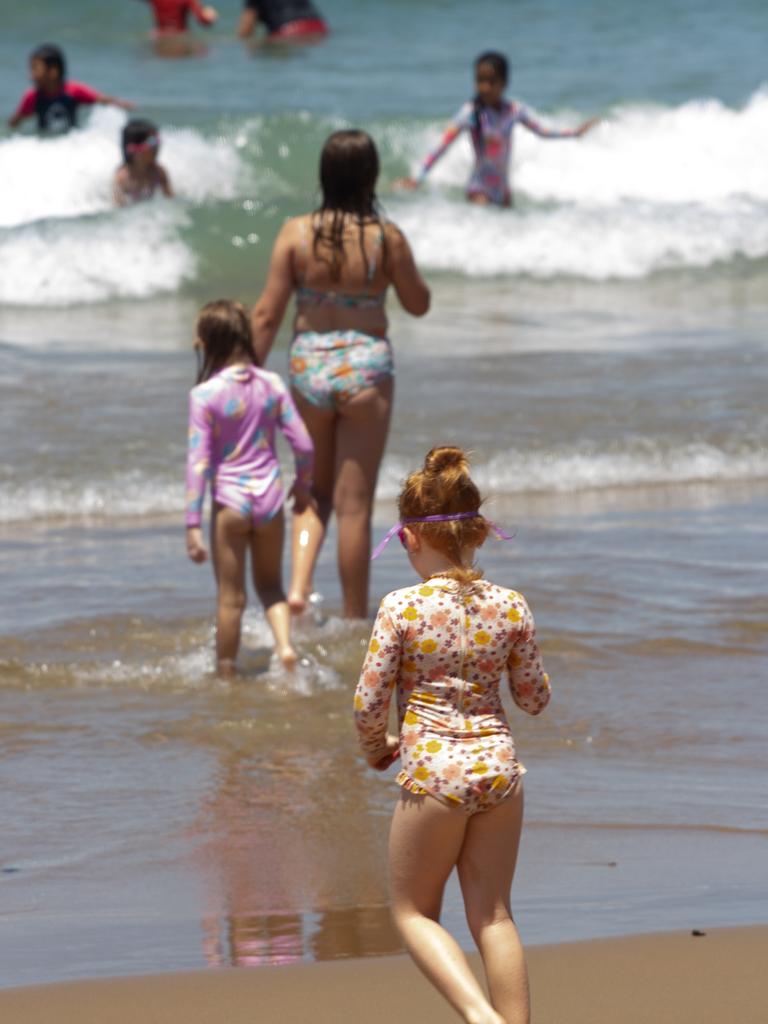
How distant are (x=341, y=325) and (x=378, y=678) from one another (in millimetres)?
3189

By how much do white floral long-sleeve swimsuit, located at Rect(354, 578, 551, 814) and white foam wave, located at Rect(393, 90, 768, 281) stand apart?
492 inches

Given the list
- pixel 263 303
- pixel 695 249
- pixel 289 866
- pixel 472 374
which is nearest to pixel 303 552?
pixel 263 303

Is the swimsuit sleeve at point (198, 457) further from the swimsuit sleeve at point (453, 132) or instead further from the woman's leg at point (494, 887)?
the swimsuit sleeve at point (453, 132)

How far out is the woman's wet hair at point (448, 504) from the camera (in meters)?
3.49

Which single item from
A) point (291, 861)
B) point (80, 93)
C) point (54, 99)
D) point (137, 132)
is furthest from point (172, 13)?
point (291, 861)

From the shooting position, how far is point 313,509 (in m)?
6.76

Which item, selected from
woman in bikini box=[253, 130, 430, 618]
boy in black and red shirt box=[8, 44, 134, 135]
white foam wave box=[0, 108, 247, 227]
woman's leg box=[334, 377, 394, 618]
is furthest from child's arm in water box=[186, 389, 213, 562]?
white foam wave box=[0, 108, 247, 227]

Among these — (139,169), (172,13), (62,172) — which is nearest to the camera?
(139,169)

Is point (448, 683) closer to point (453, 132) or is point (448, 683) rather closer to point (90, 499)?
point (90, 499)

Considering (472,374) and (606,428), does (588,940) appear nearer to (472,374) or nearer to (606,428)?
(606,428)

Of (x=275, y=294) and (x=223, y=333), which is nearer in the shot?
(x=223, y=333)

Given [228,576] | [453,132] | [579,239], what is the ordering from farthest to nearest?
1. [579,239]
2. [453,132]
3. [228,576]

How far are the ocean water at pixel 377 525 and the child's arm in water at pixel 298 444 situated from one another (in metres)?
0.57

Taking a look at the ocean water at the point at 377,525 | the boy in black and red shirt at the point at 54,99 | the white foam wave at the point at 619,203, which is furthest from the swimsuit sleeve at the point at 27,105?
the white foam wave at the point at 619,203
